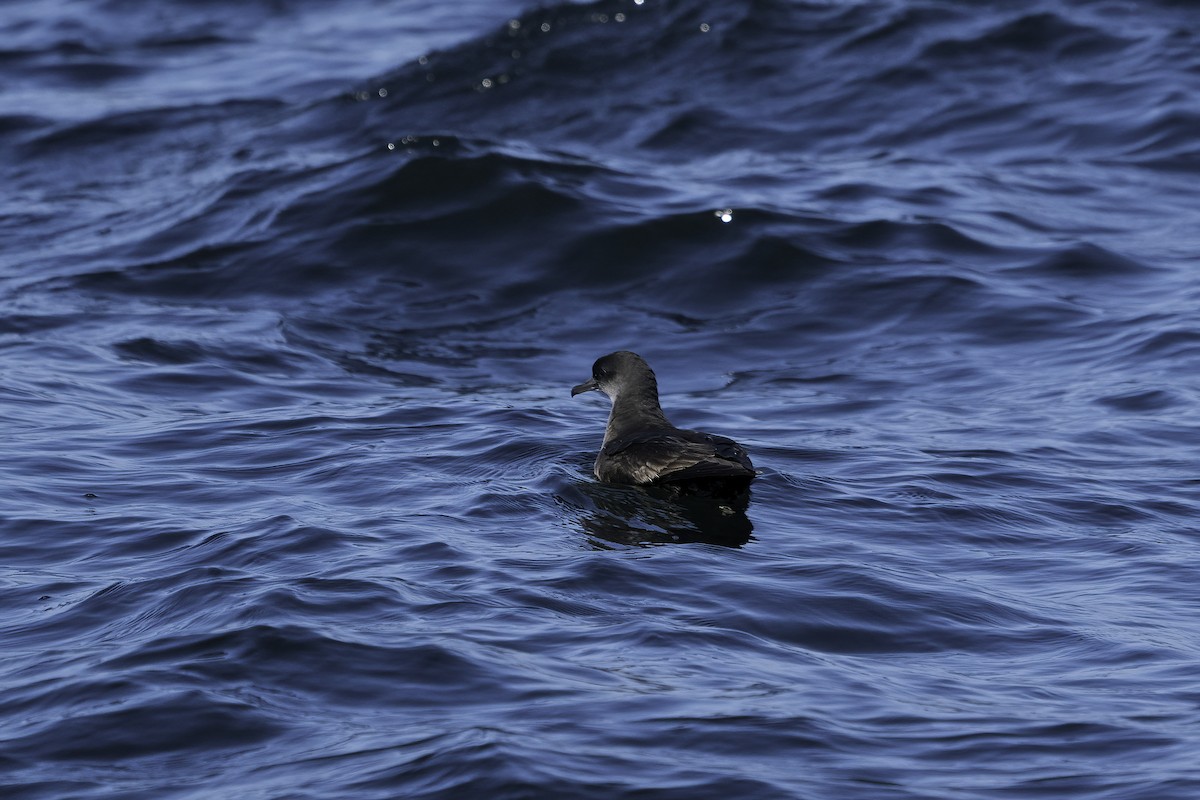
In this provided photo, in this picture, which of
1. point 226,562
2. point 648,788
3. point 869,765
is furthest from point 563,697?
point 226,562

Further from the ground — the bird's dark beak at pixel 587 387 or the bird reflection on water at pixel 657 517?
the bird's dark beak at pixel 587 387

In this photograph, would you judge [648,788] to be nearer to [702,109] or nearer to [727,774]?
[727,774]

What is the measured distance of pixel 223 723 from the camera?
5.69m

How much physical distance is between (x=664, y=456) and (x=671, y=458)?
0.04m

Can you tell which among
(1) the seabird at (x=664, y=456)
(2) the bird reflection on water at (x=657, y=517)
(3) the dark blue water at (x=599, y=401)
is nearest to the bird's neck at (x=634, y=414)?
(1) the seabird at (x=664, y=456)

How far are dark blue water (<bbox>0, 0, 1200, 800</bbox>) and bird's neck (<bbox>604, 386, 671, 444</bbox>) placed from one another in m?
0.32

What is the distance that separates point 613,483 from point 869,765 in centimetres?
340

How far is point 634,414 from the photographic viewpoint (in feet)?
30.6

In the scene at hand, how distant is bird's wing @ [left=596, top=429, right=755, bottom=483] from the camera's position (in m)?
8.02

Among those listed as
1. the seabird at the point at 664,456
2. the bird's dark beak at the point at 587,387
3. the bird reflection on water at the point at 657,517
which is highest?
the bird's dark beak at the point at 587,387

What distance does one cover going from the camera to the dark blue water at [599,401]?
18.8ft

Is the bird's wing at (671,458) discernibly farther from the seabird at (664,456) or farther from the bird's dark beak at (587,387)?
the bird's dark beak at (587,387)

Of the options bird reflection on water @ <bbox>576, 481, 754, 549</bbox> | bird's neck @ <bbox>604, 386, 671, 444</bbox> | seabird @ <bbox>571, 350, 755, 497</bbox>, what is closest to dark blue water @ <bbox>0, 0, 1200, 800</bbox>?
bird reflection on water @ <bbox>576, 481, 754, 549</bbox>

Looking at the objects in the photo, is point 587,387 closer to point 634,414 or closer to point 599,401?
point 634,414
